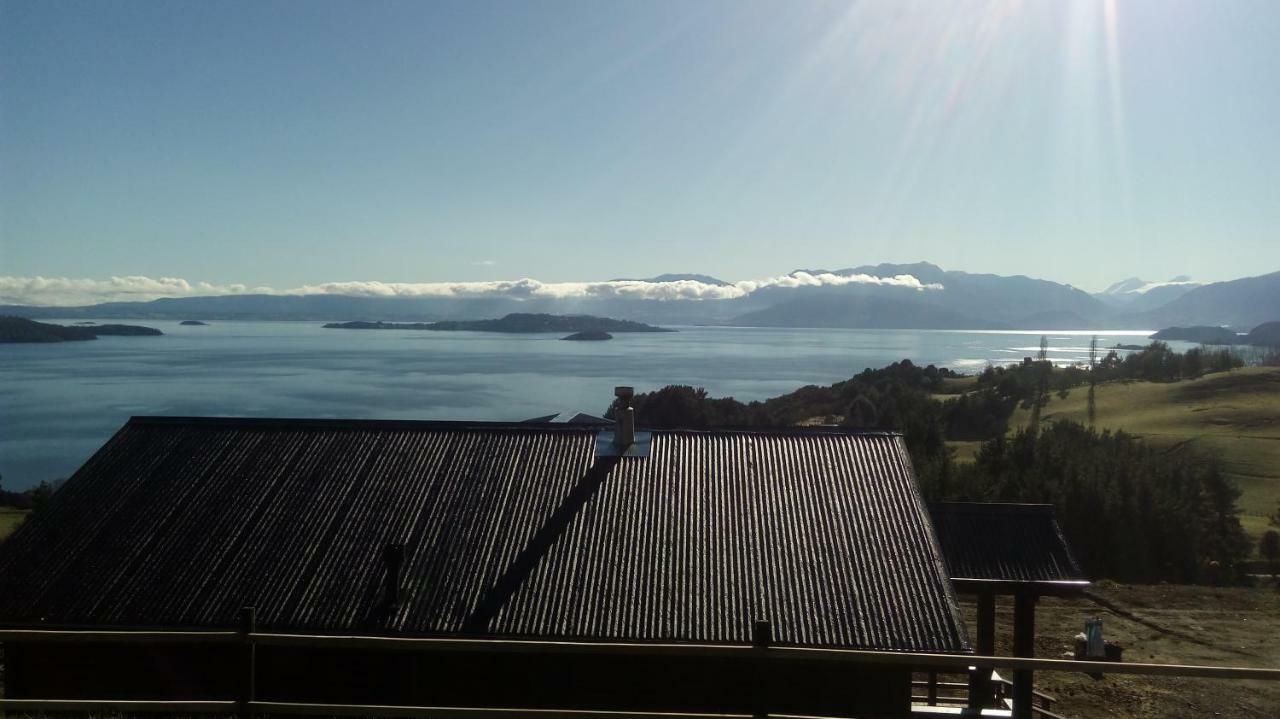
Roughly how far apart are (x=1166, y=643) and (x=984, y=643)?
23.0 feet

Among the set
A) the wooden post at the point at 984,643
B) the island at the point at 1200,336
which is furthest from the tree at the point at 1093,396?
the island at the point at 1200,336

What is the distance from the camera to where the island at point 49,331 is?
84312 millimetres

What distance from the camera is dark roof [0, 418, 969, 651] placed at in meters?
7.59

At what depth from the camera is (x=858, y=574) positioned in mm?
7953

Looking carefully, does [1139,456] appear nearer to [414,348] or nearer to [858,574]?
[858,574]

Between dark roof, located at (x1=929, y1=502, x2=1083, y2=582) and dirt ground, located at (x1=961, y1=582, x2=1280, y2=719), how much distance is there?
2753 mm

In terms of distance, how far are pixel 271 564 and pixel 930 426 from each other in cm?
3936

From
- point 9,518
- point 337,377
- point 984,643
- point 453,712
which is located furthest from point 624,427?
point 337,377

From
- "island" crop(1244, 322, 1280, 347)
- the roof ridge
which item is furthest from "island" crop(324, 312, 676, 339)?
the roof ridge

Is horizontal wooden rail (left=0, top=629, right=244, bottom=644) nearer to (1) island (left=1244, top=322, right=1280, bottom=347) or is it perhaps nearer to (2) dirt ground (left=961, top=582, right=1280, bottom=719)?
(2) dirt ground (left=961, top=582, right=1280, bottom=719)

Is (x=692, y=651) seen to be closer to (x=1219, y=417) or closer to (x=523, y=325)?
(x=1219, y=417)

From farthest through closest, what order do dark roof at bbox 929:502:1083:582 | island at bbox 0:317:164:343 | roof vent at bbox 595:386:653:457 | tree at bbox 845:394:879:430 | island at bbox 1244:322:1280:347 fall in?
1. island at bbox 1244:322:1280:347
2. island at bbox 0:317:164:343
3. tree at bbox 845:394:879:430
4. roof vent at bbox 595:386:653:457
5. dark roof at bbox 929:502:1083:582

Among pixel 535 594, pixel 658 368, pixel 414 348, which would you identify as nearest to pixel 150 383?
pixel 658 368

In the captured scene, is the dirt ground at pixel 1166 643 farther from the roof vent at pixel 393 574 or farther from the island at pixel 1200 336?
the island at pixel 1200 336
